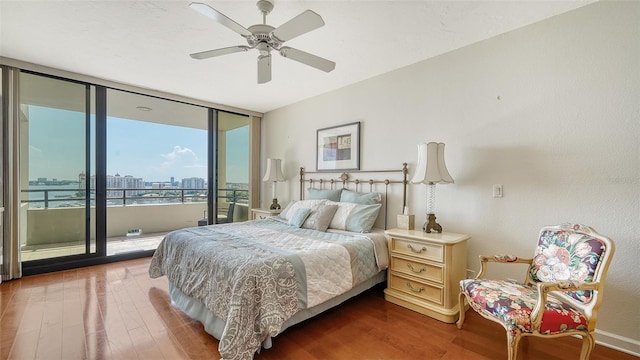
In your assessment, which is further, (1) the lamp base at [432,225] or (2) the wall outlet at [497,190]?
(1) the lamp base at [432,225]

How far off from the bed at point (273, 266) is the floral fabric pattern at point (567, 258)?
123 centimetres

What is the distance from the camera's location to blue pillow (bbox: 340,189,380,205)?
3.19m

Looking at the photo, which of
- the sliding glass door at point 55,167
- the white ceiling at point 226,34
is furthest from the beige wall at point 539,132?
the sliding glass door at point 55,167

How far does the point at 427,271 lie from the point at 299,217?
1.50m

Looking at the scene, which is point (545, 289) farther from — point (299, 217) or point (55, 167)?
point (55, 167)

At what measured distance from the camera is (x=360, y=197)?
3.28m

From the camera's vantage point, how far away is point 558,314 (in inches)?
60.5

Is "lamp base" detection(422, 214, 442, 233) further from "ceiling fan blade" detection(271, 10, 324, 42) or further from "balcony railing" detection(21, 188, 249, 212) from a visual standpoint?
"balcony railing" detection(21, 188, 249, 212)

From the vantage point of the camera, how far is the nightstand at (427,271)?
89.0 inches

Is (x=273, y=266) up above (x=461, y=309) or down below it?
above

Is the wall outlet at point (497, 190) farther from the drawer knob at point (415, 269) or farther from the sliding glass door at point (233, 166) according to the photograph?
the sliding glass door at point (233, 166)

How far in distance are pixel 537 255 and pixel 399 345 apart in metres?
1.22

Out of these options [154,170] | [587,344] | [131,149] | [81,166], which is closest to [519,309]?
[587,344]

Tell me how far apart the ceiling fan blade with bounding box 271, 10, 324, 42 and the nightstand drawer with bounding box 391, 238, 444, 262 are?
1.98m
